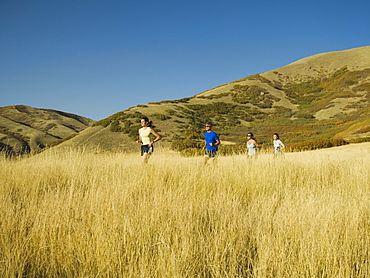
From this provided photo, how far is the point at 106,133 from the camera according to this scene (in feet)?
91.7

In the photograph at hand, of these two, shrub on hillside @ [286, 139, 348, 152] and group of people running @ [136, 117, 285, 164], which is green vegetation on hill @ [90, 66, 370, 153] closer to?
shrub on hillside @ [286, 139, 348, 152]

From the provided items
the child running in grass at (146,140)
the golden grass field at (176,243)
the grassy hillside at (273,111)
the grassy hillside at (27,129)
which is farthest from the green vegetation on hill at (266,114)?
the grassy hillside at (27,129)

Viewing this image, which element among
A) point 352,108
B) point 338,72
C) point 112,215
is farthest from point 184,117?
point 338,72

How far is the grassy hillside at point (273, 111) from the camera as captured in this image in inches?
1101

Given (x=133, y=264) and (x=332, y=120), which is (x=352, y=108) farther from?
(x=133, y=264)

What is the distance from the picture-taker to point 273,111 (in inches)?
1820

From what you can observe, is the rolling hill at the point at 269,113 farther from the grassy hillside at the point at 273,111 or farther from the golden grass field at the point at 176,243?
the golden grass field at the point at 176,243

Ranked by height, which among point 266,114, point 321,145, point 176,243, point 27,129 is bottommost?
point 176,243

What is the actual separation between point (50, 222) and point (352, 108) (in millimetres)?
46874

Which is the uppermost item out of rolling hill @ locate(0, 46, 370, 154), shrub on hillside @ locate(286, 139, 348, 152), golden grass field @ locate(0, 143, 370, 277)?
rolling hill @ locate(0, 46, 370, 154)

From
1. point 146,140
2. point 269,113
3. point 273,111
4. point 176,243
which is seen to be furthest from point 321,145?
point 273,111

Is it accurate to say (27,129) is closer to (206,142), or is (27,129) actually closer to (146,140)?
(146,140)

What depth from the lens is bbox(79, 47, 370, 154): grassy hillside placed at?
27953 mm

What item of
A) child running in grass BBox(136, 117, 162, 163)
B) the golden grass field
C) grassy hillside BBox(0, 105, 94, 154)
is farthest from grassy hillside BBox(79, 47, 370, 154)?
grassy hillside BBox(0, 105, 94, 154)
